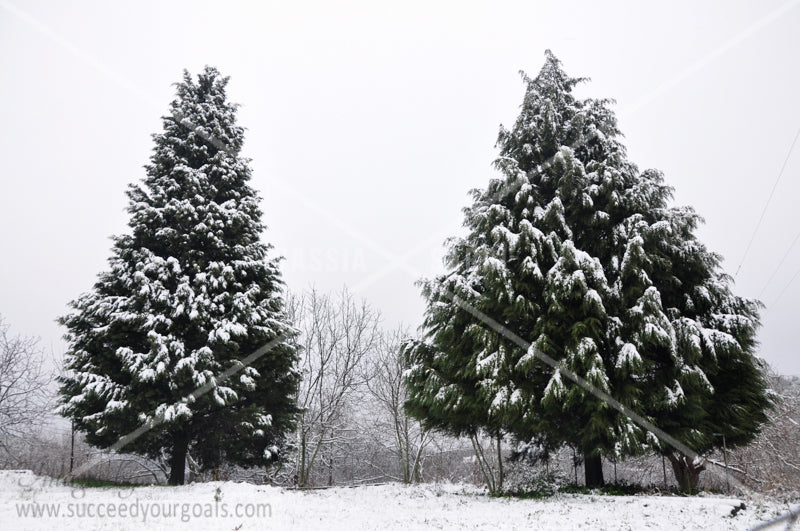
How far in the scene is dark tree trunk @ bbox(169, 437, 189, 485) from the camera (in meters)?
12.0

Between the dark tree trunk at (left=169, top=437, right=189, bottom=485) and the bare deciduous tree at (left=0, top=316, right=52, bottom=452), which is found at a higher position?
the bare deciduous tree at (left=0, top=316, right=52, bottom=452)

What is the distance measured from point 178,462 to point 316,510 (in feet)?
17.4

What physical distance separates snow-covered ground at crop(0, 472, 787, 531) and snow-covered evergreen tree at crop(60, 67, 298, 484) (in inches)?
73.8

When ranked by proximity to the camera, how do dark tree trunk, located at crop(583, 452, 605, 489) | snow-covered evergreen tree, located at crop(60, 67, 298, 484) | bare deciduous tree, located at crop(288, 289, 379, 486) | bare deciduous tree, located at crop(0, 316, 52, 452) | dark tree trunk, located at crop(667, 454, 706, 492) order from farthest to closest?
1. bare deciduous tree, located at crop(288, 289, 379, 486)
2. bare deciduous tree, located at crop(0, 316, 52, 452)
3. dark tree trunk, located at crop(583, 452, 605, 489)
4. dark tree trunk, located at crop(667, 454, 706, 492)
5. snow-covered evergreen tree, located at crop(60, 67, 298, 484)

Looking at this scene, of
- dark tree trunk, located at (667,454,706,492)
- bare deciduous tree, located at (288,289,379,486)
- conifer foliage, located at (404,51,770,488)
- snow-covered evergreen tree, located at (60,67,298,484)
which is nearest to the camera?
conifer foliage, located at (404,51,770,488)

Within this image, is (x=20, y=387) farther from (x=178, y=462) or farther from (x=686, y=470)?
(x=686, y=470)

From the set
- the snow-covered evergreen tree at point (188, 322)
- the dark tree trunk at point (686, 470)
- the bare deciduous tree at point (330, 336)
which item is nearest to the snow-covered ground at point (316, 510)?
the snow-covered evergreen tree at point (188, 322)

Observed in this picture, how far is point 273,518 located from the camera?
8.09m

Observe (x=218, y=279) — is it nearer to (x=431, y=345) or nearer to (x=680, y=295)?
(x=431, y=345)

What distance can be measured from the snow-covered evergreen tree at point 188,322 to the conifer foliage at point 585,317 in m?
4.77

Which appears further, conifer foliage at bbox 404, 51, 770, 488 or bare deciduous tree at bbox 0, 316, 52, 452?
bare deciduous tree at bbox 0, 316, 52, 452

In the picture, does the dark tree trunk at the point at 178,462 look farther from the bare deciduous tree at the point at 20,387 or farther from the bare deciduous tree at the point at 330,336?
the bare deciduous tree at the point at 20,387

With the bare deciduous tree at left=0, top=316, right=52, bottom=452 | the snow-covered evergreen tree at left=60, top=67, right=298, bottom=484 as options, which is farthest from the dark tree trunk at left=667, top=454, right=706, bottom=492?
the bare deciduous tree at left=0, top=316, right=52, bottom=452

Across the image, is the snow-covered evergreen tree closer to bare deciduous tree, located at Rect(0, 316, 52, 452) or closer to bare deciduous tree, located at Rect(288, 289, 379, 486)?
bare deciduous tree, located at Rect(288, 289, 379, 486)
